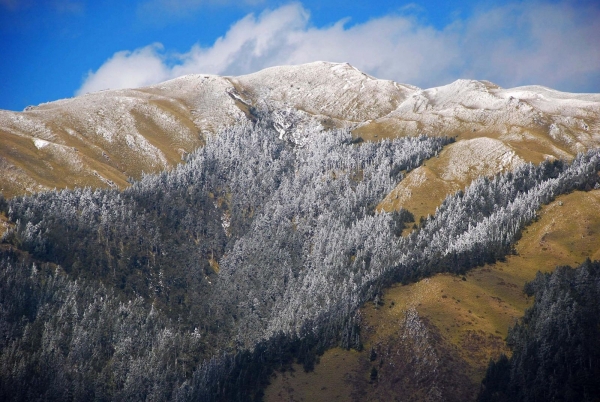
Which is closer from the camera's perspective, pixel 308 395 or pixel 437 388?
pixel 437 388

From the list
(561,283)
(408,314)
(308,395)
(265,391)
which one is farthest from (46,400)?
(561,283)

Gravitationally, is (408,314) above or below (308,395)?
above

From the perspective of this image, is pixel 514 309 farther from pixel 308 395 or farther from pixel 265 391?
pixel 265 391

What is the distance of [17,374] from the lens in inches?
7820

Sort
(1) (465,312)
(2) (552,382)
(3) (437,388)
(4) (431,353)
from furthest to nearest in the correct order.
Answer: (1) (465,312) → (4) (431,353) → (3) (437,388) → (2) (552,382)

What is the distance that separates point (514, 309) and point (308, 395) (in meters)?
81.4

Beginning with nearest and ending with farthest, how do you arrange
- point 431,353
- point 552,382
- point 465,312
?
point 552,382 → point 431,353 → point 465,312

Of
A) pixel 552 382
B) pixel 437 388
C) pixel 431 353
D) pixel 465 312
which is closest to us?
pixel 552 382

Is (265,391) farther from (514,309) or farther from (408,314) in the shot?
(514,309)

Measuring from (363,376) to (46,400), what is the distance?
117939mm

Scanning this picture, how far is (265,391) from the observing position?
196 metres

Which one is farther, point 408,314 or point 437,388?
point 408,314

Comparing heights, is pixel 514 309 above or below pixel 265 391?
above

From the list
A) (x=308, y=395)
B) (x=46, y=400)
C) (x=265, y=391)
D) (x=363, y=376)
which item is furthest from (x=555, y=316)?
(x=46, y=400)
